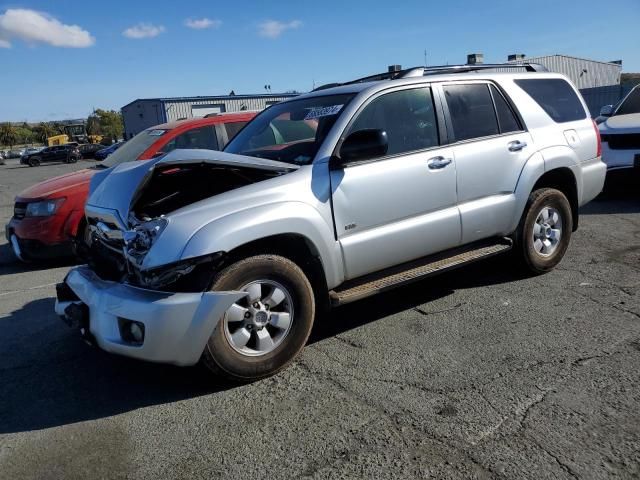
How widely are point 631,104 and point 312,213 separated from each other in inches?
330

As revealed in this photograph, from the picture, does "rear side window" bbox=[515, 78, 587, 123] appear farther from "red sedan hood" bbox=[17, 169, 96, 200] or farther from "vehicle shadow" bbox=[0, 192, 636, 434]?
"red sedan hood" bbox=[17, 169, 96, 200]

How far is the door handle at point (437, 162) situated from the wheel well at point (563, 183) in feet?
4.28

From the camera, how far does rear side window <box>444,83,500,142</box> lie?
459cm

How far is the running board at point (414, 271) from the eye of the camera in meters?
3.88

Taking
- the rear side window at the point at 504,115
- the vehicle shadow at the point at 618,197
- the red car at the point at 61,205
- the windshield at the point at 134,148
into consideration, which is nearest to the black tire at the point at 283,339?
the rear side window at the point at 504,115

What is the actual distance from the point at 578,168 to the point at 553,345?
2323 mm

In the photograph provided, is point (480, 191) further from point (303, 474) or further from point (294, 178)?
point (303, 474)

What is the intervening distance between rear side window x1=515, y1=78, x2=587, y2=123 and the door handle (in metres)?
1.43

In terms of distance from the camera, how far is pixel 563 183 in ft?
17.9

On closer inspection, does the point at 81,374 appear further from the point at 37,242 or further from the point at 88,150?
the point at 88,150

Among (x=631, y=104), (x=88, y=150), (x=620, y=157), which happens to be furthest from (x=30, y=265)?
(x=88, y=150)

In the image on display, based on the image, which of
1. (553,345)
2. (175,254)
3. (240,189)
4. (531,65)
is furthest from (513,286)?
(175,254)

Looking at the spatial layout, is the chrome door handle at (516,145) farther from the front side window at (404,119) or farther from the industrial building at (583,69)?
the industrial building at (583,69)

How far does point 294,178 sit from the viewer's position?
12.1 feet
